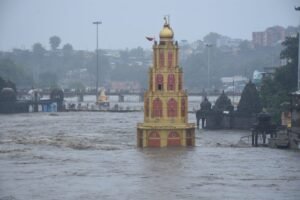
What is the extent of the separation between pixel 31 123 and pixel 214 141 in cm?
2528

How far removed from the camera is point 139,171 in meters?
42.1

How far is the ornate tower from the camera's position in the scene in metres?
52.1

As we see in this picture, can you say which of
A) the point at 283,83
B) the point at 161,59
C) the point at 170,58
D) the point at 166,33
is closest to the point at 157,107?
the point at 161,59

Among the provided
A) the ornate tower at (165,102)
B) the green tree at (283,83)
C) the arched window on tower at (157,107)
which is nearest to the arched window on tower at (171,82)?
the ornate tower at (165,102)

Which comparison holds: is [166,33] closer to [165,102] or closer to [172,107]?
[165,102]

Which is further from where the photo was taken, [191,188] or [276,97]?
[276,97]

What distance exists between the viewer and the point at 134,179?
39312 mm

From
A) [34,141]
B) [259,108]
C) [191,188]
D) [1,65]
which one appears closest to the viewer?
[191,188]

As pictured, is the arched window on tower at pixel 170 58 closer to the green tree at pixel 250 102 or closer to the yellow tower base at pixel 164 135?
the yellow tower base at pixel 164 135

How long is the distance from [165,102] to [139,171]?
34.7 ft

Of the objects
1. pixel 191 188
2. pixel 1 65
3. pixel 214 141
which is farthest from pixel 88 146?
A: pixel 1 65

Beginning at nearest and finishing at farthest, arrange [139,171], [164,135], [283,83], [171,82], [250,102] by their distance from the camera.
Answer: [139,171], [164,135], [171,82], [283,83], [250,102]

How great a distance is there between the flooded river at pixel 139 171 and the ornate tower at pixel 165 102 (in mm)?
1236

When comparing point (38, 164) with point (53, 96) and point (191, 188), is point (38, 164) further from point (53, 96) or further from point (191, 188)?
point (53, 96)
